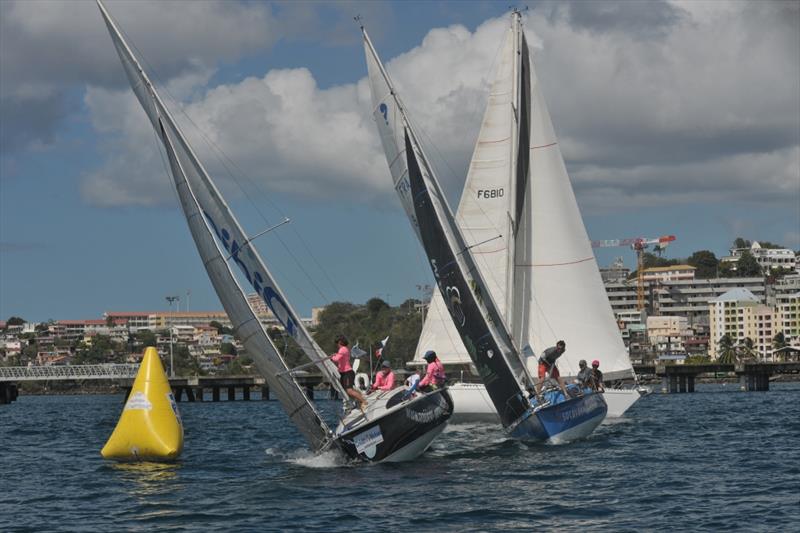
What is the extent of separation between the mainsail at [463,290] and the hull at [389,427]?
131 inches

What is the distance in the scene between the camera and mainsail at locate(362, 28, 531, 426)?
1219 inches

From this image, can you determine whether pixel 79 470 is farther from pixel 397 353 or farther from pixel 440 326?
pixel 397 353

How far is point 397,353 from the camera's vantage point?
136 m

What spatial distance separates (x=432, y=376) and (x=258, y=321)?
167 inches

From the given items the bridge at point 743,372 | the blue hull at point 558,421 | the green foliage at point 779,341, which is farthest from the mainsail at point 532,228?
the green foliage at point 779,341

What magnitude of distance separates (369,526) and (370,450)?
704 cm

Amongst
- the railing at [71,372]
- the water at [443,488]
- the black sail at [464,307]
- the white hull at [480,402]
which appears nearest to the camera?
the water at [443,488]

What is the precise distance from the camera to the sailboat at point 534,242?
41188 mm

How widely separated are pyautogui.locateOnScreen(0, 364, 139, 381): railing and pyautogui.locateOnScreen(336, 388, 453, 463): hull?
285 ft

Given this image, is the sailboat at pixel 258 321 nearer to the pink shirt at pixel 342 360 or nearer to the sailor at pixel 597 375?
the pink shirt at pixel 342 360

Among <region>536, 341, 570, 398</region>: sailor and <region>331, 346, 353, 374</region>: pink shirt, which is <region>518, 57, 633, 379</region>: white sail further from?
<region>331, 346, 353, 374</region>: pink shirt

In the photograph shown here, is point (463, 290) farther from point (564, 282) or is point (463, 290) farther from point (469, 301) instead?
point (564, 282)

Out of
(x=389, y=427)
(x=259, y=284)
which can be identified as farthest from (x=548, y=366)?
(x=259, y=284)

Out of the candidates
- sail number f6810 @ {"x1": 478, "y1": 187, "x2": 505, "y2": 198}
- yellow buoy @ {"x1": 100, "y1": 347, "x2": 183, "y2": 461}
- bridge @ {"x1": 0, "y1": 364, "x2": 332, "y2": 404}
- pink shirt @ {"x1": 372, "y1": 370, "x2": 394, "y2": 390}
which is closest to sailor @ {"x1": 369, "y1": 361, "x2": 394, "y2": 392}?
pink shirt @ {"x1": 372, "y1": 370, "x2": 394, "y2": 390}
